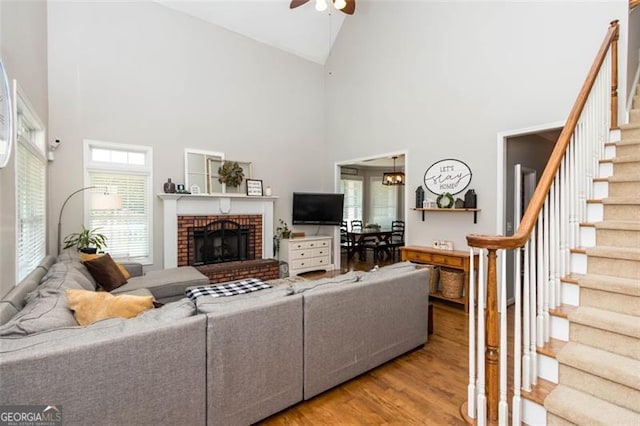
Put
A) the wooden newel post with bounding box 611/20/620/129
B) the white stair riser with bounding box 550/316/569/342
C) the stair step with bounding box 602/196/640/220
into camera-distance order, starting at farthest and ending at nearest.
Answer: the wooden newel post with bounding box 611/20/620/129 < the stair step with bounding box 602/196/640/220 < the white stair riser with bounding box 550/316/569/342

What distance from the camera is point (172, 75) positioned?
16.7 ft

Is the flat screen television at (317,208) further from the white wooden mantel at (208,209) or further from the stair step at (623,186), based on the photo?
the stair step at (623,186)

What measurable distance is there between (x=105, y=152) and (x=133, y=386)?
4.27 m

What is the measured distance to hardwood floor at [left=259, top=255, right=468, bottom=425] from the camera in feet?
6.58

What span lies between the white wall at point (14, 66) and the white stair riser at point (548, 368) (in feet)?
11.1

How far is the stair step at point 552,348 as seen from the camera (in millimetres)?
1741

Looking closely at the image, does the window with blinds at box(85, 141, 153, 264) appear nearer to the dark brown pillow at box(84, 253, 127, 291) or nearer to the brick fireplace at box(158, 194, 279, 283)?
the brick fireplace at box(158, 194, 279, 283)

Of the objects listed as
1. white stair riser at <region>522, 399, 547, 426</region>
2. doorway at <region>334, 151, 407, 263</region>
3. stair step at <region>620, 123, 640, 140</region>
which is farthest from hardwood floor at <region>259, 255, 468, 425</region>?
doorway at <region>334, 151, 407, 263</region>

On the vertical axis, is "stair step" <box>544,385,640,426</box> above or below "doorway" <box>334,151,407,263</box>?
below

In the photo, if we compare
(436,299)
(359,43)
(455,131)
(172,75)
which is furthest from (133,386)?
(359,43)

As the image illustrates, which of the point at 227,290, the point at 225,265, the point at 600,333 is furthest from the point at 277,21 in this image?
the point at 600,333

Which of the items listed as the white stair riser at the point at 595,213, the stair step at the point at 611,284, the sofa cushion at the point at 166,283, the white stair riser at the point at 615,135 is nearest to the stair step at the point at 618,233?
the white stair riser at the point at 595,213

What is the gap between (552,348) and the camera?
178cm

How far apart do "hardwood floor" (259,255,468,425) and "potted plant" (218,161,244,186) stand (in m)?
4.08
